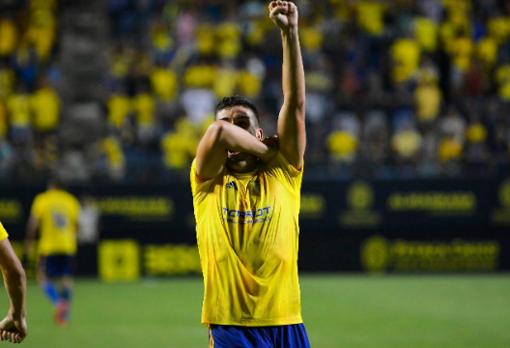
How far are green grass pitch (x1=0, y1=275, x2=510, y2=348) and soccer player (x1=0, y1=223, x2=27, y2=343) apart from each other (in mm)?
7421

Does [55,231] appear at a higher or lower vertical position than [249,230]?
lower

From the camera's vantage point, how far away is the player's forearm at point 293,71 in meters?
4.58

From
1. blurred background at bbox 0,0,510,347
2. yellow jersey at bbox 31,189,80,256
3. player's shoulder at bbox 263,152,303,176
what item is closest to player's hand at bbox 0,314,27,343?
player's shoulder at bbox 263,152,303,176

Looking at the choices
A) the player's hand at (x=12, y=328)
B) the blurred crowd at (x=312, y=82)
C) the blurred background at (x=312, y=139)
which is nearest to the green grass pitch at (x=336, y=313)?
the blurred background at (x=312, y=139)

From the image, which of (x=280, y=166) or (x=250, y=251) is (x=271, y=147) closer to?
(x=280, y=166)

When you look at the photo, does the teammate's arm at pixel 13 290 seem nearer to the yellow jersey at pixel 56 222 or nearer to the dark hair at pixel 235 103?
the dark hair at pixel 235 103

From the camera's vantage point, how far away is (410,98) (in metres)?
22.0

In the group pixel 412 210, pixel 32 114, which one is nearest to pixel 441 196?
pixel 412 210

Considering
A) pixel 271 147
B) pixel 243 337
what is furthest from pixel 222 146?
pixel 243 337

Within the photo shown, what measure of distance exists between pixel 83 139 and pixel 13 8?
546cm

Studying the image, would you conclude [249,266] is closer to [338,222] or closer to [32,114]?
[338,222]

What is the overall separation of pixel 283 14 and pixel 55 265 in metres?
11.9

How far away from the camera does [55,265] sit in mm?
15719

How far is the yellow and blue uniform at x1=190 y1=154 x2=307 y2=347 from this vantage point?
16.1 ft
